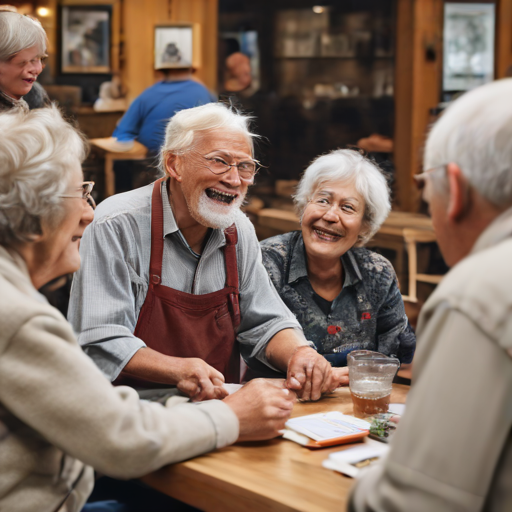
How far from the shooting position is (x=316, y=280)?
8.65ft

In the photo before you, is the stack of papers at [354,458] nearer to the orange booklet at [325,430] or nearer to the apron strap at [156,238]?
the orange booklet at [325,430]

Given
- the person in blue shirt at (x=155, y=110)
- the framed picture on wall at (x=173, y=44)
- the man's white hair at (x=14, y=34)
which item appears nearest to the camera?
the man's white hair at (x=14, y=34)

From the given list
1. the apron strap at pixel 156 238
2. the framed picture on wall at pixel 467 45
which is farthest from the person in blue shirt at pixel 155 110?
the apron strap at pixel 156 238

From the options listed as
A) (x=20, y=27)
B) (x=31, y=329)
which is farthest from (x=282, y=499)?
(x=20, y=27)

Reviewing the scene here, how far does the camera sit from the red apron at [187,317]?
210 centimetres

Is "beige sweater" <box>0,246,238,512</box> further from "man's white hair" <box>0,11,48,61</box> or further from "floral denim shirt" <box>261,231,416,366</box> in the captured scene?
"man's white hair" <box>0,11,48,61</box>

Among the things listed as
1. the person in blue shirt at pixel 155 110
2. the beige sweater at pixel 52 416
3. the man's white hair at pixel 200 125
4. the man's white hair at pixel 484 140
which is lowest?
the beige sweater at pixel 52 416

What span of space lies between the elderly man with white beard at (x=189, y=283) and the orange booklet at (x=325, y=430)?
8.6 inches

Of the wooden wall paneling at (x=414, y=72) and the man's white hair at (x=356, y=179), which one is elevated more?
the wooden wall paneling at (x=414, y=72)

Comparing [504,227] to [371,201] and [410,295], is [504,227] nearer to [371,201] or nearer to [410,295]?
[371,201]

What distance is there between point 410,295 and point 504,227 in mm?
4189

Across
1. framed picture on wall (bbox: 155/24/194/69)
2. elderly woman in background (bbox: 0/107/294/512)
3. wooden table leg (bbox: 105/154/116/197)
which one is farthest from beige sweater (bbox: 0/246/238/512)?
framed picture on wall (bbox: 155/24/194/69)

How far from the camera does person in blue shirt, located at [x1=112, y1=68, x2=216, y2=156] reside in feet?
15.2

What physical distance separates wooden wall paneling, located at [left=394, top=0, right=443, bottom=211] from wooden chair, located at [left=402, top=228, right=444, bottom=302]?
530 millimetres
